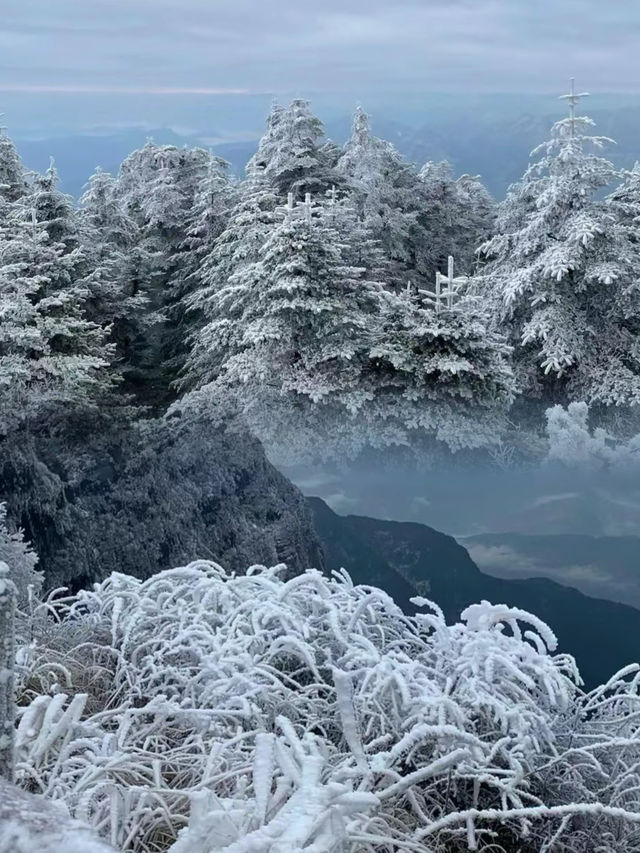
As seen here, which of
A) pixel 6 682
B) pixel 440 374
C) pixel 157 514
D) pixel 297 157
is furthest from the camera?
pixel 297 157

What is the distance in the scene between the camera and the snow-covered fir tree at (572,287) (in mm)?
7281

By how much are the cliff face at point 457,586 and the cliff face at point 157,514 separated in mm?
167

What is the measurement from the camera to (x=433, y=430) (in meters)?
5.89

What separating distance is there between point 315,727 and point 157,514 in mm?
1736

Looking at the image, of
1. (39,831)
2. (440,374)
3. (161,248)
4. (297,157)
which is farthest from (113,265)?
(39,831)

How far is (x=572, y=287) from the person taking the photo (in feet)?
25.3

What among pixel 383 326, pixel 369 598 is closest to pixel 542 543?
pixel 369 598

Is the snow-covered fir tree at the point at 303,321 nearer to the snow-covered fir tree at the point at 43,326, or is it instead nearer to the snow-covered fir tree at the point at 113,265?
the snow-covered fir tree at the point at 43,326

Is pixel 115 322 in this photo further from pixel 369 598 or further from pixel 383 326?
pixel 369 598

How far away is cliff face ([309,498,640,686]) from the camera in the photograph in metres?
2.44

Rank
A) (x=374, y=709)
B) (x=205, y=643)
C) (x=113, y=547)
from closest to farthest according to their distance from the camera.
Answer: (x=374, y=709) < (x=205, y=643) < (x=113, y=547)

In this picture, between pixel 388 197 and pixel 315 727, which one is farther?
pixel 388 197

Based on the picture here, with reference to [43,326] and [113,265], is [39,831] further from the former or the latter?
[113,265]

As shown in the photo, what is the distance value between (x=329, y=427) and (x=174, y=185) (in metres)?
5.89
